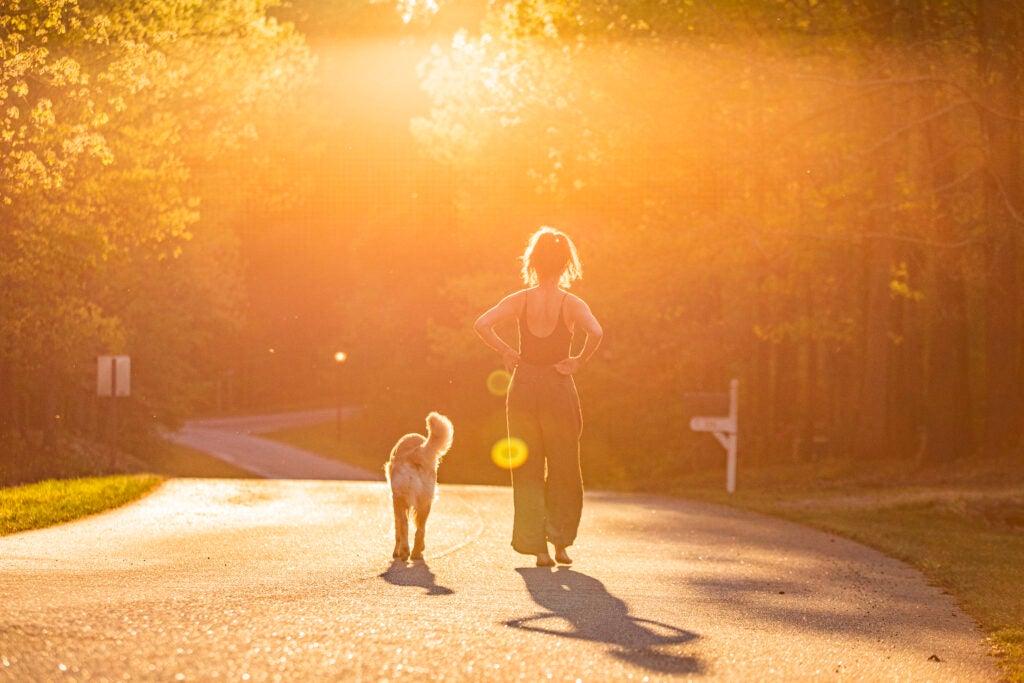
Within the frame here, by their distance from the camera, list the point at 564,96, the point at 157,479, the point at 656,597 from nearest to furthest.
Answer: the point at 656,597
the point at 157,479
the point at 564,96

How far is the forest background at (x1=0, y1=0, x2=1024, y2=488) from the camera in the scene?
24719mm

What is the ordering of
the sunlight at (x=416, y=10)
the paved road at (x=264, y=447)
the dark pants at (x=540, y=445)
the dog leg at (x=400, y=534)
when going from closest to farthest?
1. the dark pants at (x=540, y=445)
2. the dog leg at (x=400, y=534)
3. the paved road at (x=264, y=447)
4. the sunlight at (x=416, y=10)

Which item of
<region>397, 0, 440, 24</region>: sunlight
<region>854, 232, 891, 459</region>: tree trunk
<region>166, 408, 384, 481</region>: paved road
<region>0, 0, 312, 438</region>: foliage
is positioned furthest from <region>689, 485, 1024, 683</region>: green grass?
<region>397, 0, 440, 24</region>: sunlight

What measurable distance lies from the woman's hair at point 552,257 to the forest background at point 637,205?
10.8 meters

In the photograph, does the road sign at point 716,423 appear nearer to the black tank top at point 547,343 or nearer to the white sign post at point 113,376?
the white sign post at point 113,376

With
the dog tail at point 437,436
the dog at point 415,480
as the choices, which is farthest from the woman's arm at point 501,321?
the dog tail at point 437,436

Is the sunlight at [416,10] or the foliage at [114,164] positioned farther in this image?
the sunlight at [416,10]

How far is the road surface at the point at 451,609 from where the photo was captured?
682 centimetres

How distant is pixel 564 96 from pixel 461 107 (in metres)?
14.9

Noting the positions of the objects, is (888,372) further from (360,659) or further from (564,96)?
(360,659)

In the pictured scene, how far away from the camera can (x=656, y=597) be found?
32.7ft

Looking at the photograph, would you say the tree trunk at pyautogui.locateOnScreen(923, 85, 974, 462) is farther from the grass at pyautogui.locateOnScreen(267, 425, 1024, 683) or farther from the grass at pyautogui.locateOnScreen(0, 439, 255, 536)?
the grass at pyautogui.locateOnScreen(0, 439, 255, 536)

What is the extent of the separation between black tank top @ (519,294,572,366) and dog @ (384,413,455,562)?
1009 mm

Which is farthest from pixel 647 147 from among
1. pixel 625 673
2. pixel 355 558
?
pixel 625 673
